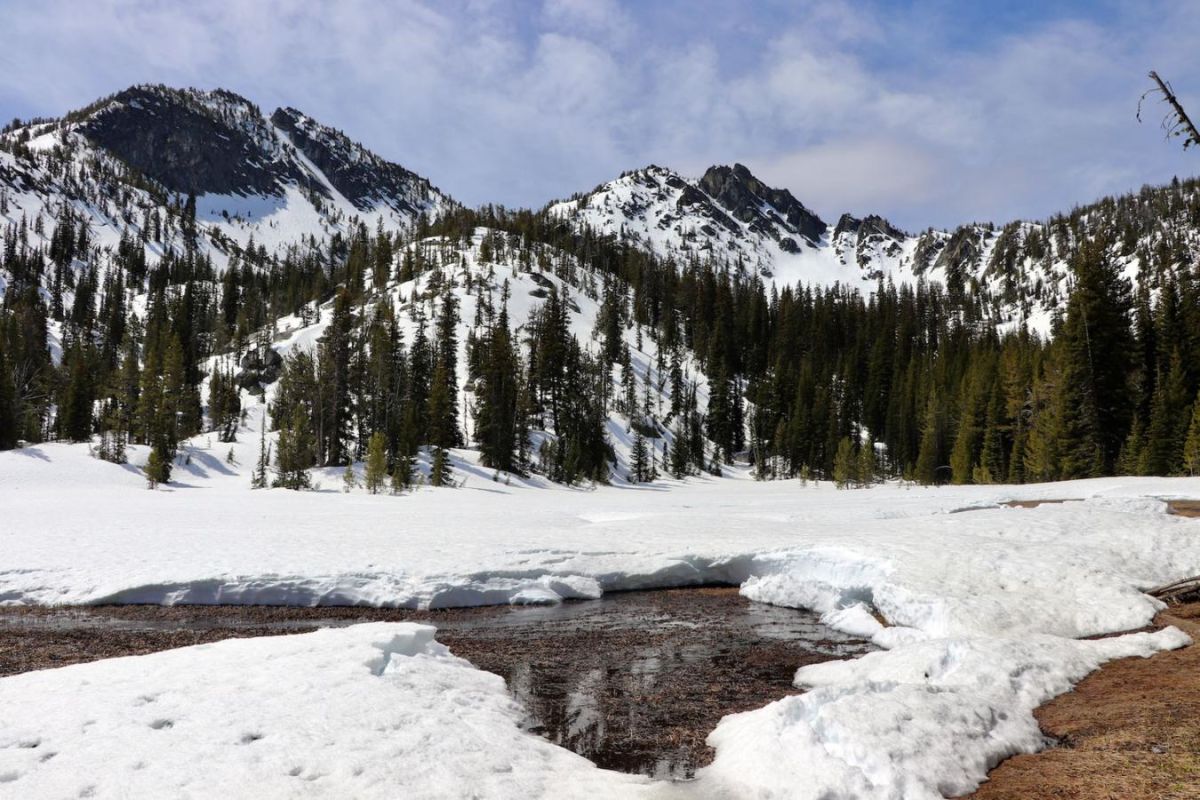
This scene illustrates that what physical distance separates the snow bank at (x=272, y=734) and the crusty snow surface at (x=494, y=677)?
0.11 feet

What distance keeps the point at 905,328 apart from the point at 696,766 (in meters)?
142

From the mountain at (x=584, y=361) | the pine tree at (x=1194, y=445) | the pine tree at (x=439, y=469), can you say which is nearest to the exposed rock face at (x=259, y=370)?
the mountain at (x=584, y=361)

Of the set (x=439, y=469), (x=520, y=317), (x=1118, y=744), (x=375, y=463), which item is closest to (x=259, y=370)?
(x=520, y=317)

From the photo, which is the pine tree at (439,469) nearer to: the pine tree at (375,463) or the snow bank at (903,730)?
the pine tree at (375,463)

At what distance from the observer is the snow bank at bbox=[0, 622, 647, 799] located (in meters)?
6.00

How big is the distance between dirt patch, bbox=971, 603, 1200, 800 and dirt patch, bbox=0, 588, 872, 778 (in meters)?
3.45

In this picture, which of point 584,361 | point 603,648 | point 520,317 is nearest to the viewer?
point 603,648

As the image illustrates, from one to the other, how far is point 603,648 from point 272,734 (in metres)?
7.17

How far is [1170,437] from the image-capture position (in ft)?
137

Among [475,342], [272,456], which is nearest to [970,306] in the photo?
[475,342]

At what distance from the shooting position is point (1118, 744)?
6469 millimetres

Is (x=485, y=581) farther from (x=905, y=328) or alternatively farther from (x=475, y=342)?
(x=905, y=328)

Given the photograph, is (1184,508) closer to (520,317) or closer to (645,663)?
(645,663)

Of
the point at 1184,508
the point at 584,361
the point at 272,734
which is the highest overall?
the point at 584,361
